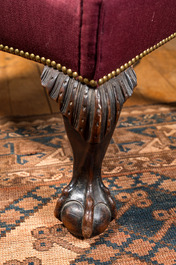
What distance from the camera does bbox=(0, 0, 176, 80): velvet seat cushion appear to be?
0.54 meters

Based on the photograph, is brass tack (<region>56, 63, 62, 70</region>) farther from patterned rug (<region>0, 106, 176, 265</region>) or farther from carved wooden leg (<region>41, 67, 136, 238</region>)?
patterned rug (<region>0, 106, 176, 265</region>)

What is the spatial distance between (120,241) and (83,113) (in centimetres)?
32

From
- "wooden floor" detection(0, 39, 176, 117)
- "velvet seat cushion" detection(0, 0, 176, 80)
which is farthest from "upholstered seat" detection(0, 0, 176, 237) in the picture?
"wooden floor" detection(0, 39, 176, 117)

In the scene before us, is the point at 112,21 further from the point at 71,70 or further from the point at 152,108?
the point at 152,108

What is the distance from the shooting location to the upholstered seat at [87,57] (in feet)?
1.81

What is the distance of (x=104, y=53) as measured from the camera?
559 mm

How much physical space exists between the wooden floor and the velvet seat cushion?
1.98 feet

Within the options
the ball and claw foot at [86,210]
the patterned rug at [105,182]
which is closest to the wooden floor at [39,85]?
the patterned rug at [105,182]

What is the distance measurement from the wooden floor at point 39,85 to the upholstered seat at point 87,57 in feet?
1.92

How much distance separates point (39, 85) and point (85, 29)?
3.17 ft

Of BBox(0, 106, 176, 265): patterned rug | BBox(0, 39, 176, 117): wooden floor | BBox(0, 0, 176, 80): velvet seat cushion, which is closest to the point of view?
BBox(0, 0, 176, 80): velvet seat cushion

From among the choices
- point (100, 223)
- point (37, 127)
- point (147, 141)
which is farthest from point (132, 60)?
point (37, 127)

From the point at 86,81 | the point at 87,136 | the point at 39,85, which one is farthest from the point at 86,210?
the point at 39,85

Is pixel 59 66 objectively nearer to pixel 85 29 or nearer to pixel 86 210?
pixel 85 29
